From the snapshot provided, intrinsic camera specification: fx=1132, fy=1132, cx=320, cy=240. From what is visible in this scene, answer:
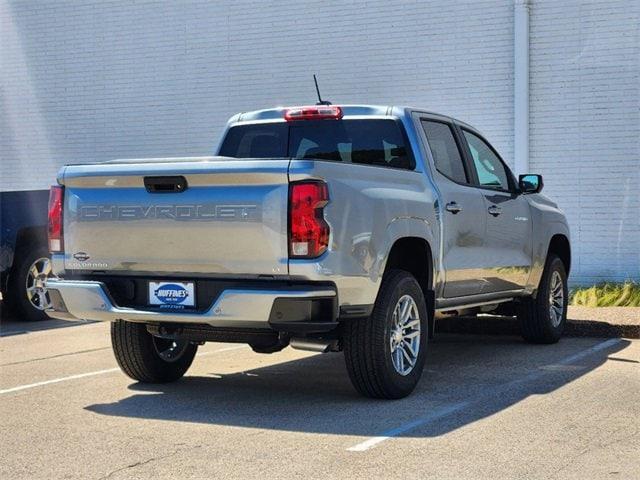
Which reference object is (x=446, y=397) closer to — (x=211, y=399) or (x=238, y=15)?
(x=211, y=399)

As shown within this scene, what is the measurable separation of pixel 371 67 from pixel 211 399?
9367mm

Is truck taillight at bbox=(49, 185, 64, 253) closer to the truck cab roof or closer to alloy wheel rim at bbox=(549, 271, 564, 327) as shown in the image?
the truck cab roof

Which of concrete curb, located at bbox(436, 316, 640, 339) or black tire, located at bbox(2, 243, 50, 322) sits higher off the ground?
black tire, located at bbox(2, 243, 50, 322)

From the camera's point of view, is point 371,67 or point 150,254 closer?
point 150,254

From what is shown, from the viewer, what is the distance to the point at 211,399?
775 cm

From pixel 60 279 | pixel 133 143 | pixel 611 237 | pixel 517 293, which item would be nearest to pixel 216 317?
pixel 60 279

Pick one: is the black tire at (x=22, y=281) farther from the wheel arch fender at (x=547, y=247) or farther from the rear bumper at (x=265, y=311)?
the rear bumper at (x=265, y=311)

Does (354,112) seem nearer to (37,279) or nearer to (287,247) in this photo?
(287,247)

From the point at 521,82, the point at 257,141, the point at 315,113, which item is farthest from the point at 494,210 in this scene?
the point at 521,82

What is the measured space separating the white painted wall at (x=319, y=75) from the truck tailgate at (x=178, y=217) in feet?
28.7

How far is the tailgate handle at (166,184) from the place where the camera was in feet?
23.3

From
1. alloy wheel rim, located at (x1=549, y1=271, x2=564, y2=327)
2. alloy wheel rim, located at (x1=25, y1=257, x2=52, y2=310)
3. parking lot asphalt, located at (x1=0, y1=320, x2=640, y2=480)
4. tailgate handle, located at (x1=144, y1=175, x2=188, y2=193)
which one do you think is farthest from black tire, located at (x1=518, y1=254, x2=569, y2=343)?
alloy wheel rim, located at (x1=25, y1=257, x2=52, y2=310)

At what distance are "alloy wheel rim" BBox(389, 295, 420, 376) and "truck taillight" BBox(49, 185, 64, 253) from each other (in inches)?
90.4

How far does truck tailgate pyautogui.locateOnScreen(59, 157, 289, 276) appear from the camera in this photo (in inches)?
269
